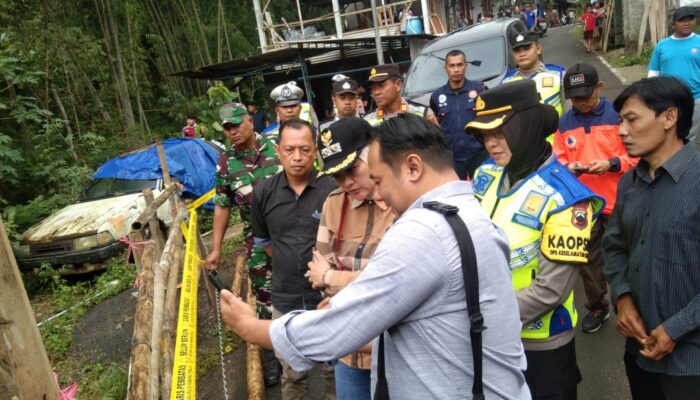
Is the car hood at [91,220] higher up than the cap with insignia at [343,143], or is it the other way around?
the cap with insignia at [343,143]

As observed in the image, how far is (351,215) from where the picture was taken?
235 centimetres

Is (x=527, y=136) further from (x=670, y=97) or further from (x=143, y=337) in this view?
(x=143, y=337)

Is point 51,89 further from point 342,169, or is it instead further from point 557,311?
point 557,311

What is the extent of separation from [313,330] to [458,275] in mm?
401

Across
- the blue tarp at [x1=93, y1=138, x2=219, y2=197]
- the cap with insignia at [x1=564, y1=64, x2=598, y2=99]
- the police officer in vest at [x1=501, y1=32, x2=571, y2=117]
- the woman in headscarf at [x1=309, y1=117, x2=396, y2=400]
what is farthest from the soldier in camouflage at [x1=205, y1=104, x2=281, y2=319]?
the blue tarp at [x1=93, y1=138, x2=219, y2=197]

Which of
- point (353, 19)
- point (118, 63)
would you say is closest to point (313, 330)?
point (118, 63)

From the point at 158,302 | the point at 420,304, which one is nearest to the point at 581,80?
the point at 420,304

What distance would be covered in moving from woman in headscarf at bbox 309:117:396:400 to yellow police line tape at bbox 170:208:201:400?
1070mm

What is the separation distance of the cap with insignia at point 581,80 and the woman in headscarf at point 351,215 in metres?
1.83

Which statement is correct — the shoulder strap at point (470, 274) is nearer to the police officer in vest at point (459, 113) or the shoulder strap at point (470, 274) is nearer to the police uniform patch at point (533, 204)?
the police uniform patch at point (533, 204)

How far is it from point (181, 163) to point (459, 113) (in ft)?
23.2

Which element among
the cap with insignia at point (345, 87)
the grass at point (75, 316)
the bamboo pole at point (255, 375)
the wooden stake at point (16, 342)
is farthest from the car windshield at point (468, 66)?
the wooden stake at point (16, 342)

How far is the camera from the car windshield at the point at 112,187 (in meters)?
8.62

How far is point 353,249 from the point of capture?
2299 mm
